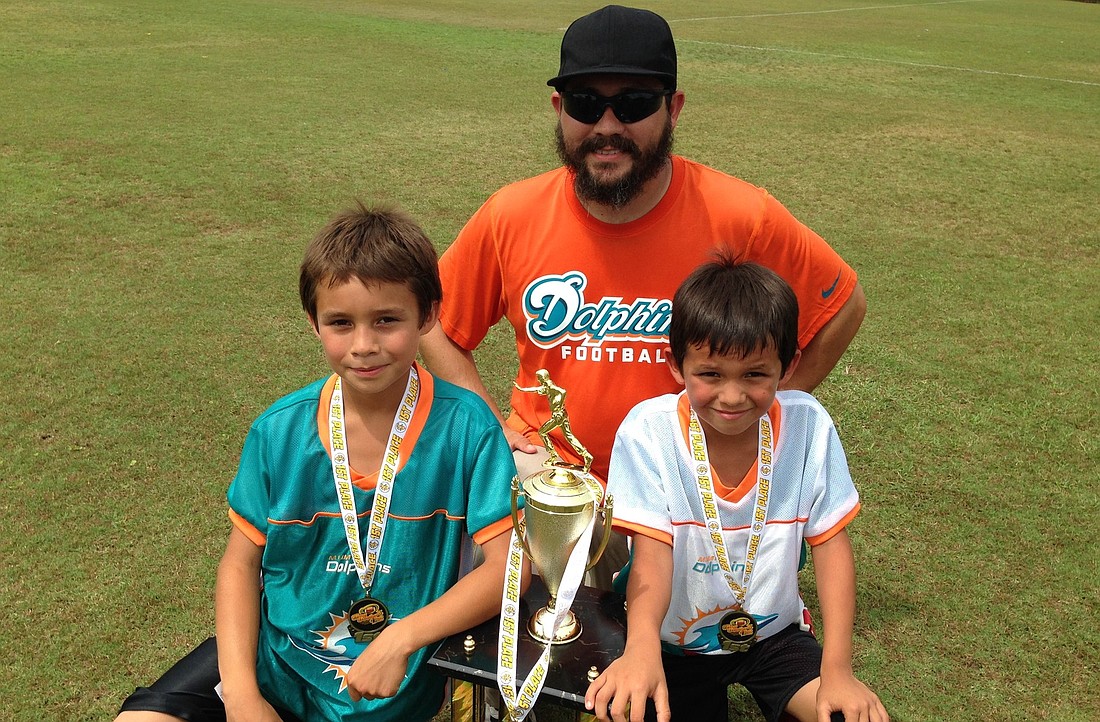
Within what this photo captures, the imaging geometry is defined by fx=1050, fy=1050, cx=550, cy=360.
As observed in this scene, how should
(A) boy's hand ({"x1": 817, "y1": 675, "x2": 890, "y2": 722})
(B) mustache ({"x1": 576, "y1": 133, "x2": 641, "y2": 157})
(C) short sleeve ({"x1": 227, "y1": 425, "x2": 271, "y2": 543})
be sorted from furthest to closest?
(B) mustache ({"x1": 576, "y1": 133, "x2": 641, "y2": 157}) < (C) short sleeve ({"x1": 227, "y1": 425, "x2": 271, "y2": 543}) < (A) boy's hand ({"x1": 817, "y1": 675, "x2": 890, "y2": 722})

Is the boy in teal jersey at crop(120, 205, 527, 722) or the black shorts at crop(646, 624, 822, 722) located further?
the black shorts at crop(646, 624, 822, 722)

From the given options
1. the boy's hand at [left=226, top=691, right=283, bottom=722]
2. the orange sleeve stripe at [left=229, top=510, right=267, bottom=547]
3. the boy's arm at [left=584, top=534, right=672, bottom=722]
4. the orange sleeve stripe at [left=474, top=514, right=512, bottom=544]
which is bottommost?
the boy's hand at [left=226, top=691, right=283, bottom=722]

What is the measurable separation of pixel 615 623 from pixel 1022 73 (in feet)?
53.2

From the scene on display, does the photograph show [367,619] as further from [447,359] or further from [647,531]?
[447,359]

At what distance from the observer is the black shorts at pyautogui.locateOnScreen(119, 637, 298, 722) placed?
7.90ft

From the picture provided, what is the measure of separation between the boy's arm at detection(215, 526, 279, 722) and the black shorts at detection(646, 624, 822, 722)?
3.17 ft

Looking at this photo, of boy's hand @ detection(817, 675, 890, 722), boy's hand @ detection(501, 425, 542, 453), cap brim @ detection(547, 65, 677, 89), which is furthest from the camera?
boy's hand @ detection(501, 425, 542, 453)

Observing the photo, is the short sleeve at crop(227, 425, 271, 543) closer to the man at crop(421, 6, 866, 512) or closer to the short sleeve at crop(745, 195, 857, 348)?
the man at crop(421, 6, 866, 512)

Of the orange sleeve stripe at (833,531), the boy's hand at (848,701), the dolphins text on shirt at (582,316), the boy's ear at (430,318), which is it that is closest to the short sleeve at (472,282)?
the dolphins text on shirt at (582,316)

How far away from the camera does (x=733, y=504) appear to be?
2.46 m

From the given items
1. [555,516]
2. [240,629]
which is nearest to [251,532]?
[240,629]

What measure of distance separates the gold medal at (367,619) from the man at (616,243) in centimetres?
88

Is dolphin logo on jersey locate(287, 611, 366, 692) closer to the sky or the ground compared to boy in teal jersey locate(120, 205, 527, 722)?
closer to the ground

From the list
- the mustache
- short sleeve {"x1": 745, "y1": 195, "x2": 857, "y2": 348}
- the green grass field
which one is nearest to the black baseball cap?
the mustache
